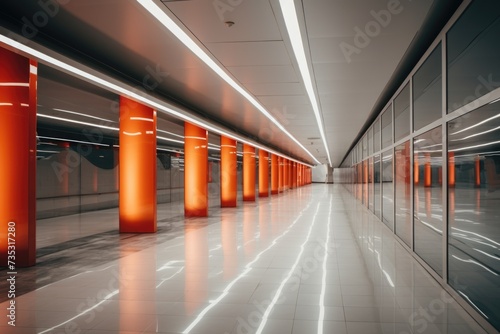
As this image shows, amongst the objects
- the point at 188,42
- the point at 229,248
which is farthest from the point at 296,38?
the point at 229,248

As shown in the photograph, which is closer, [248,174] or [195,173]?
[195,173]

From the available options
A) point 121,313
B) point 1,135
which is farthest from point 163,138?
point 121,313

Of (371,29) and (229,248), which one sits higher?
(371,29)

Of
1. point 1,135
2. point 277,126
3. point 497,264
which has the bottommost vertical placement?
point 497,264

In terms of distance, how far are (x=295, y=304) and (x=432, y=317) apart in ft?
5.20

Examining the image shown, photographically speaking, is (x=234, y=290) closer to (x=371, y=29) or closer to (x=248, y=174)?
(x=371, y=29)

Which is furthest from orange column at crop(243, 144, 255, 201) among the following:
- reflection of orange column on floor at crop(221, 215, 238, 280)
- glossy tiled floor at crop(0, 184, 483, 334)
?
glossy tiled floor at crop(0, 184, 483, 334)

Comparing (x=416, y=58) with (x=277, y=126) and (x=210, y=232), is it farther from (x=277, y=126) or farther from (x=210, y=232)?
(x=277, y=126)

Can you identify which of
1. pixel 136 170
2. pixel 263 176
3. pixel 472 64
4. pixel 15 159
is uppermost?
pixel 472 64

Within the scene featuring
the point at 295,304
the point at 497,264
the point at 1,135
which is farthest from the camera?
the point at 497,264

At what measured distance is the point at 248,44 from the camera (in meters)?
7.22

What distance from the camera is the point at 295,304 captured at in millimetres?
5109

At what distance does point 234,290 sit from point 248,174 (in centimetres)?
2034

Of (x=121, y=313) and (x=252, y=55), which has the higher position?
(x=252, y=55)
